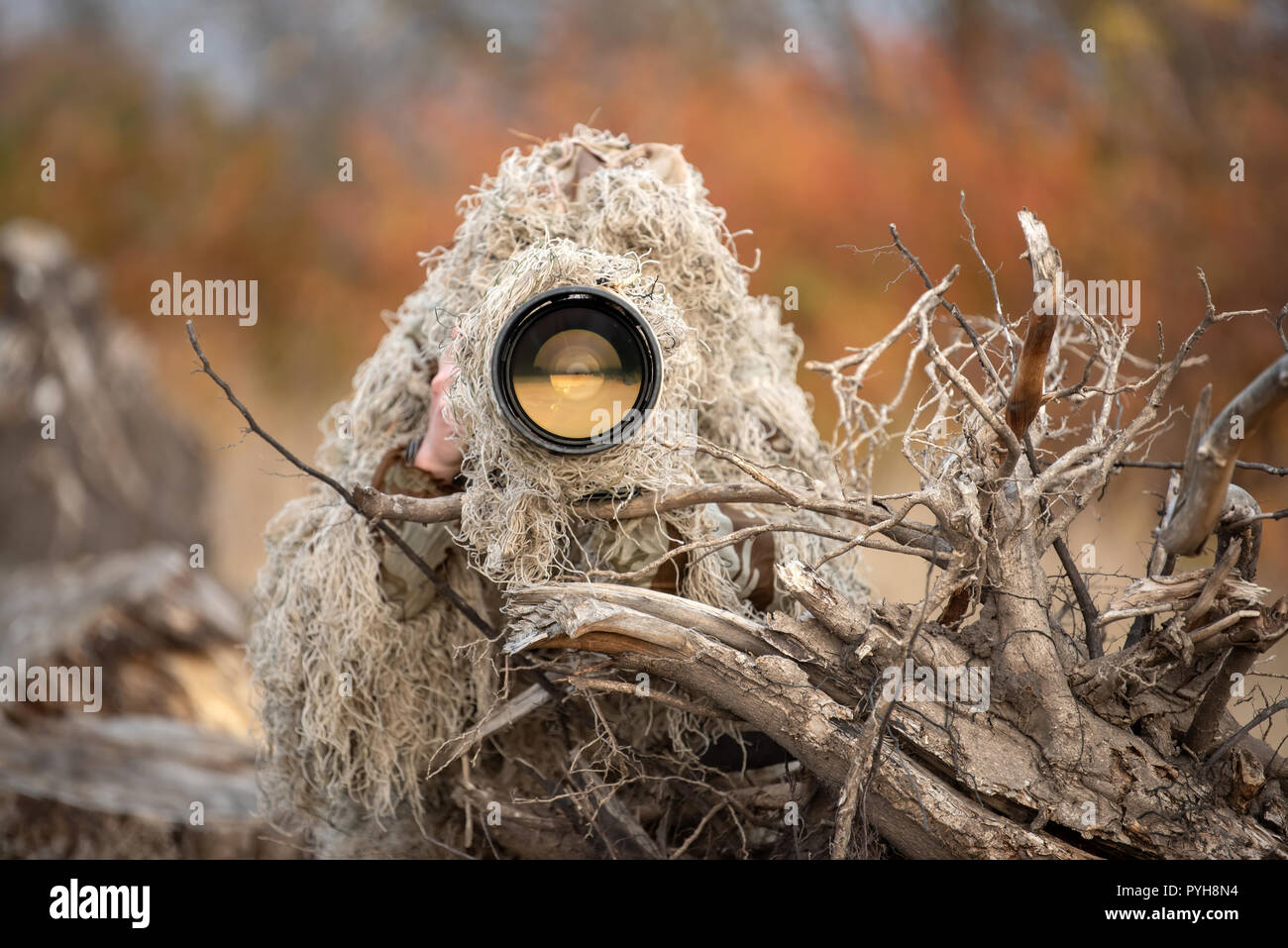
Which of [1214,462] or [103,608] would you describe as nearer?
[1214,462]

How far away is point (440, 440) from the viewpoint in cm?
109

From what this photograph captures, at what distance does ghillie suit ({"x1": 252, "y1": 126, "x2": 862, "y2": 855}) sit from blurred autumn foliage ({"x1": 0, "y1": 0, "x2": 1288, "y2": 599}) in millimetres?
2066

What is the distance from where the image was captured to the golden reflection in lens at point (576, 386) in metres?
0.90

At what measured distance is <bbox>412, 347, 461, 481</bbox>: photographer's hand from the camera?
1072 millimetres

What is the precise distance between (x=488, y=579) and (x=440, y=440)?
0.50ft

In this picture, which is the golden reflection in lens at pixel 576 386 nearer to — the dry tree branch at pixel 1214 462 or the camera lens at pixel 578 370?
the camera lens at pixel 578 370

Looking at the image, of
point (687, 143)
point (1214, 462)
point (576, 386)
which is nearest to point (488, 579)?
point (576, 386)

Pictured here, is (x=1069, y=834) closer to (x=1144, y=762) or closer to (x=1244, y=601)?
(x=1144, y=762)

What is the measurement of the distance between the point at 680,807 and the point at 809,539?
0.36m

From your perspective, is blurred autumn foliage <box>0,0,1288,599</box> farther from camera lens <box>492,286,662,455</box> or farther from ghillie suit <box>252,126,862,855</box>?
camera lens <box>492,286,662,455</box>

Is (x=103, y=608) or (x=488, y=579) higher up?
(x=488, y=579)

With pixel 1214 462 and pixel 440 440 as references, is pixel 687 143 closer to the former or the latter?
pixel 440 440

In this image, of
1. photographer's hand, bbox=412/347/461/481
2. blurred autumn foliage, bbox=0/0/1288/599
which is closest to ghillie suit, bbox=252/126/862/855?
photographer's hand, bbox=412/347/461/481

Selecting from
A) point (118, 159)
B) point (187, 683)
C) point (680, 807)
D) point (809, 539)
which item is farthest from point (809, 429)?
point (118, 159)
